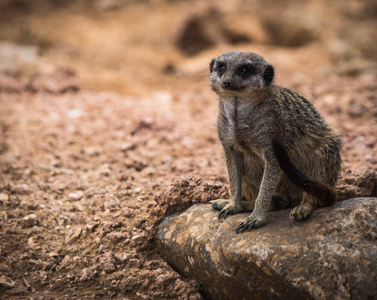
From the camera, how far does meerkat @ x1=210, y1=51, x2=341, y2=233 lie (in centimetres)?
283

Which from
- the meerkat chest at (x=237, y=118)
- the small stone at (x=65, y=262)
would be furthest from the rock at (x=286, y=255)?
the small stone at (x=65, y=262)

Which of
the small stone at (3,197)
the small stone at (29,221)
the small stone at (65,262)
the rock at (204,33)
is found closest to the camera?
the small stone at (65,262)

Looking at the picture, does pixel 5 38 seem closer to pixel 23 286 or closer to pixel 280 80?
pixel 280 80

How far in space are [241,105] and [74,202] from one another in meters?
2.03

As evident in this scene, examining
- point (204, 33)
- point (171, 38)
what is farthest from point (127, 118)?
point (171, 38)

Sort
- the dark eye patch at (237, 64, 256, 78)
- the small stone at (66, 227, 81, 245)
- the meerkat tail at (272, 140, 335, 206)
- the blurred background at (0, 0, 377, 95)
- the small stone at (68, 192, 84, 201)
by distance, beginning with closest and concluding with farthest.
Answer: the meerkat tail at (272, 140, 335, 206), the dark eye patch at (237, 64, 256, 78), the small stone at (66, 227, 81, 245), the small stone at (68, 192, 84, 201), the blurred background at (0, 0, 377, 95)

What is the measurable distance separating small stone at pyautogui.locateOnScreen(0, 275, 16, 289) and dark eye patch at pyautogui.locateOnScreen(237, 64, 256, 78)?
91.7 inches

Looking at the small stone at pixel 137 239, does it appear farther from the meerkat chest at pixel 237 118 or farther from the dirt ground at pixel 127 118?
the meerkat chest at pixel 237 118

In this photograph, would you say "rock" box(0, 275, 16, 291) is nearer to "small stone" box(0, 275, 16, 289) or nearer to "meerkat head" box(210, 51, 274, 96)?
"small stone" box(0, 275, 16, 289)

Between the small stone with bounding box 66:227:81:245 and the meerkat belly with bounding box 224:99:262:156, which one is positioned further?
the small stone with bounding box 66:227:81:245

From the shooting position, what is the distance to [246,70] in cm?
290

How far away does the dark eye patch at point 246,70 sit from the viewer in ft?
9.49

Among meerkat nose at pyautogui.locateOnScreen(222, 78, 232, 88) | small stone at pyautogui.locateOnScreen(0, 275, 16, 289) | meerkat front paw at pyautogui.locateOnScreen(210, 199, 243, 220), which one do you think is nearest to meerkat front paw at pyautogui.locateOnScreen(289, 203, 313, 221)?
meerkat front paw at pyautogui.locateOnScreen(210, 199, 243, 220)

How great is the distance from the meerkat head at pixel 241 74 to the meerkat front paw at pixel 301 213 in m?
0.95
